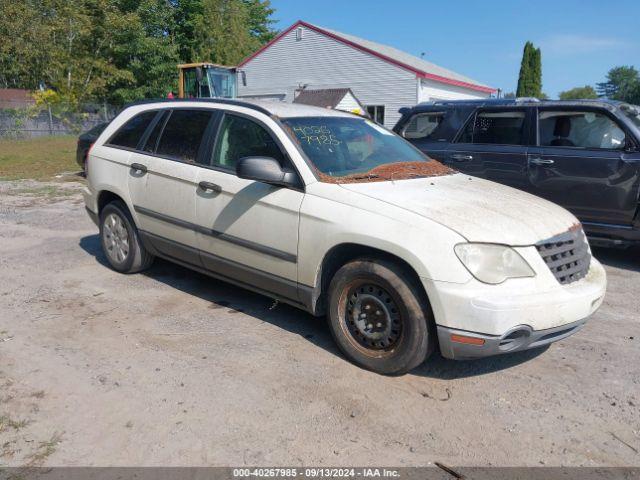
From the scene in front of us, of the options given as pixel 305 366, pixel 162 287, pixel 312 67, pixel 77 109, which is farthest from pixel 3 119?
pixel 305 366

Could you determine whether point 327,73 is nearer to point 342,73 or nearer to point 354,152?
point 342,73

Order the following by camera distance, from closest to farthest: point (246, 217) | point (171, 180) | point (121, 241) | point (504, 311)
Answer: point (504, 311), point (246, 217), point (171, 180), point (121, 241)

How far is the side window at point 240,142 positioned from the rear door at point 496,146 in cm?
358

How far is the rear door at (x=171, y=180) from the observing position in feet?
16.0

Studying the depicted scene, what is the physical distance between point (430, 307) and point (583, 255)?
1.26 meters

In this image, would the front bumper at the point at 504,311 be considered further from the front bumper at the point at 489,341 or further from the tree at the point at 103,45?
the tree at the point at 103,45

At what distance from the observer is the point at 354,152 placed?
4.56m

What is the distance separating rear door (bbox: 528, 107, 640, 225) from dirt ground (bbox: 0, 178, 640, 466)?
1.38 metres

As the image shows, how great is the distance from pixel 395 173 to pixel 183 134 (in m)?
2.00

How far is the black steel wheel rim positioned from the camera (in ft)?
12.2

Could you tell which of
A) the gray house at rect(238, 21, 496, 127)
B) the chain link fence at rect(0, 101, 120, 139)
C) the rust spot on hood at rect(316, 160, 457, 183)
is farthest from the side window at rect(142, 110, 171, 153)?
the chain link fence at rect(0, 101, 120, 139)

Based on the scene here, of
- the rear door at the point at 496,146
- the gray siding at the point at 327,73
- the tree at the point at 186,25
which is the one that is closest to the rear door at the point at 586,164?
the rear door at the point at 496,146

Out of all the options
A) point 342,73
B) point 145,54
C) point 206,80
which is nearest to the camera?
point 206,80

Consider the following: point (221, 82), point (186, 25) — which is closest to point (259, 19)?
point (186, 25)
